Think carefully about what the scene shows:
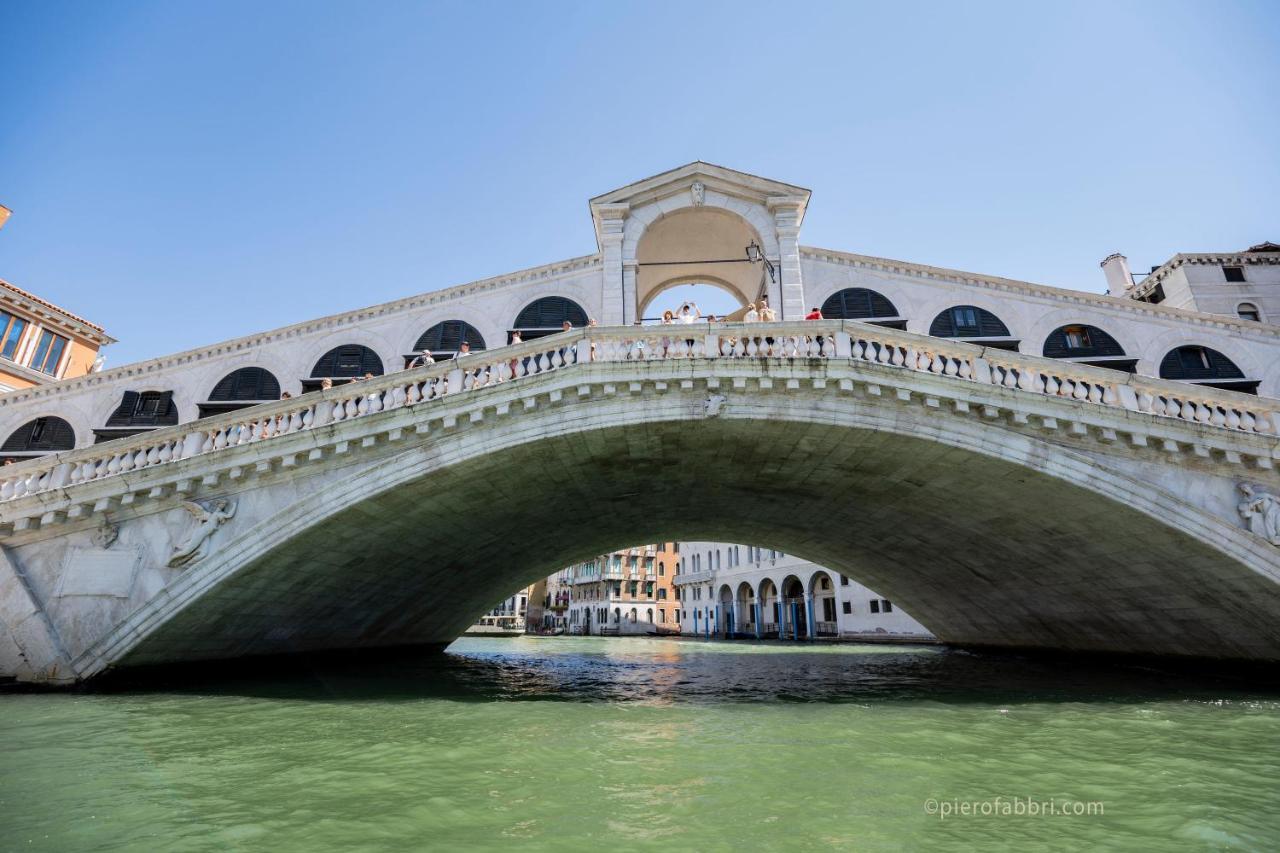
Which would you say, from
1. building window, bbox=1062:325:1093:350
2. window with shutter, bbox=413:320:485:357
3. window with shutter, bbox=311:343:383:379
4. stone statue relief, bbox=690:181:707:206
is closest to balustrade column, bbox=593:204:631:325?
stone statue relief, bbox=690:181:707:206

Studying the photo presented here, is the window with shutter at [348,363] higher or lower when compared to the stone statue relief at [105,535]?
higher

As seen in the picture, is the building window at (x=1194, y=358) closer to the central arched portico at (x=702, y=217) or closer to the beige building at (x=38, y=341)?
the central arched portico at (x=702, y=217)

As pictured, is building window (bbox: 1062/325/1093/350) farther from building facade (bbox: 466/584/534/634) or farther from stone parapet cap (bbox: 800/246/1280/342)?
building facade (bbox: 466/584/534/634)

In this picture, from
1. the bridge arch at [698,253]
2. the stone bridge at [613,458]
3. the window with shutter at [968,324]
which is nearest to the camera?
the stone bridge at [613,458]

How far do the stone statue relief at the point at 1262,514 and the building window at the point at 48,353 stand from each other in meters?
36.6

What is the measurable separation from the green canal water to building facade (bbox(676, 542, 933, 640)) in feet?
75.6

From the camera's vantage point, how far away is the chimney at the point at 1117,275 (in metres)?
29.2

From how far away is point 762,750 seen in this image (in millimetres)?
6863

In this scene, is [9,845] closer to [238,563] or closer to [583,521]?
[238,563]

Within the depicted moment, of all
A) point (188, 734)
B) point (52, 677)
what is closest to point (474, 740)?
point (188, 734)

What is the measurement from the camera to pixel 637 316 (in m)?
18.8

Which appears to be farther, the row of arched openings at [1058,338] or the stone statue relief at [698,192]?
the stone statue relief at [698,192]

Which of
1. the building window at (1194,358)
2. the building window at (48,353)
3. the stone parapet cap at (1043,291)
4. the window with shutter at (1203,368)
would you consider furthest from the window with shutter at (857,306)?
the building window at (48,353)

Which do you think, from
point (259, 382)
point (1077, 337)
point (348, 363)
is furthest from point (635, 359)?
point (1077, 337)
